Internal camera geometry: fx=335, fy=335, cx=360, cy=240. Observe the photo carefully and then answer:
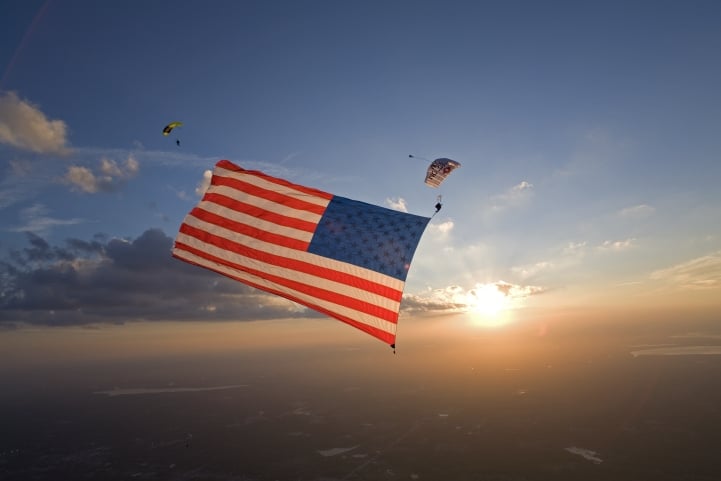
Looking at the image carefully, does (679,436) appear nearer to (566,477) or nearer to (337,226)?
(566,477)

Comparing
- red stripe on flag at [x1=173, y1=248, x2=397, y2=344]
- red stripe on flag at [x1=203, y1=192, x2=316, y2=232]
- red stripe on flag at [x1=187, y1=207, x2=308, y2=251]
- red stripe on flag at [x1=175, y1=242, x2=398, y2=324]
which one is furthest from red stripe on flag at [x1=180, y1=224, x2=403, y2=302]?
red stripe on flag at [x1=203, y1=192, x2=316, y2=232]

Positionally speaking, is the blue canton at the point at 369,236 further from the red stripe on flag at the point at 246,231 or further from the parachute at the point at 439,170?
the parachute at the point at 439,170

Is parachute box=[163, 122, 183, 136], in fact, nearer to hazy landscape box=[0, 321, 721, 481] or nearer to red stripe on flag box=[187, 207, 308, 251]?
red stripe on flag box=[187, 207, 308, 251]

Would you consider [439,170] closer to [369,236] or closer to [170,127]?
[369,236]

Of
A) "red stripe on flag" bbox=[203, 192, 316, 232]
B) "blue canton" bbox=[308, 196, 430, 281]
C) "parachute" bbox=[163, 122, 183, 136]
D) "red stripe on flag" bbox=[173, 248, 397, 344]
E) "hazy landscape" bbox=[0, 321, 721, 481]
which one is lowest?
"hazy landscape" bbox=[0, 321, 721, 481]

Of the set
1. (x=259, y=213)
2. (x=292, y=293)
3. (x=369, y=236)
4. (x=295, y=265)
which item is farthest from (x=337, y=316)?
(x=259, y=213)
